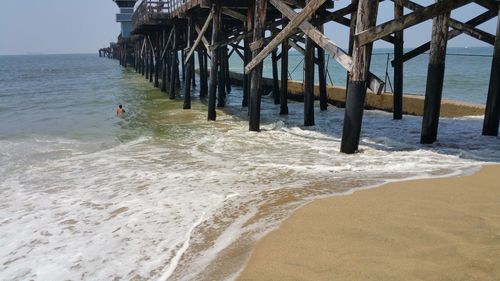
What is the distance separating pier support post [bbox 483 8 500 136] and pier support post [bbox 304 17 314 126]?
352cm

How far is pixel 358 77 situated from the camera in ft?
21.2

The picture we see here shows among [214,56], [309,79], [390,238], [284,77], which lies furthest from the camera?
[284,77]

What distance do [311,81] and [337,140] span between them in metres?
1.78

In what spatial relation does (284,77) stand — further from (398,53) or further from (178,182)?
(178,182)

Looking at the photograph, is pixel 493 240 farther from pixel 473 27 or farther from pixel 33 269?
pixel 473 27

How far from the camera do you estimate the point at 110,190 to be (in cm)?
566

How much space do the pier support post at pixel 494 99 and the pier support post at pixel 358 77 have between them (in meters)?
2.50

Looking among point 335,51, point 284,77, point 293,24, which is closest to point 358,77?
point 335,51

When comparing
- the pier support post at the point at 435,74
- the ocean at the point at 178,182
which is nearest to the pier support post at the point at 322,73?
the ocean at the point at 178,182

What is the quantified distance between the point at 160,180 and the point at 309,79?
4798 mm

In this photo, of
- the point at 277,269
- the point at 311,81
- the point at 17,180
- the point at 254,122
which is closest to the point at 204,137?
the point at 254,122

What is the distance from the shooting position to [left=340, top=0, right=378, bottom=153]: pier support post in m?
6.27

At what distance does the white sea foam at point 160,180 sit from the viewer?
144 inches

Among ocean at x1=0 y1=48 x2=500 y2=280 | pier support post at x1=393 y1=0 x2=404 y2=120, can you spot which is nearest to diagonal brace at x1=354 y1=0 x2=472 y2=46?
ocean at x1=0 y1=48 x2=500 y2=280
